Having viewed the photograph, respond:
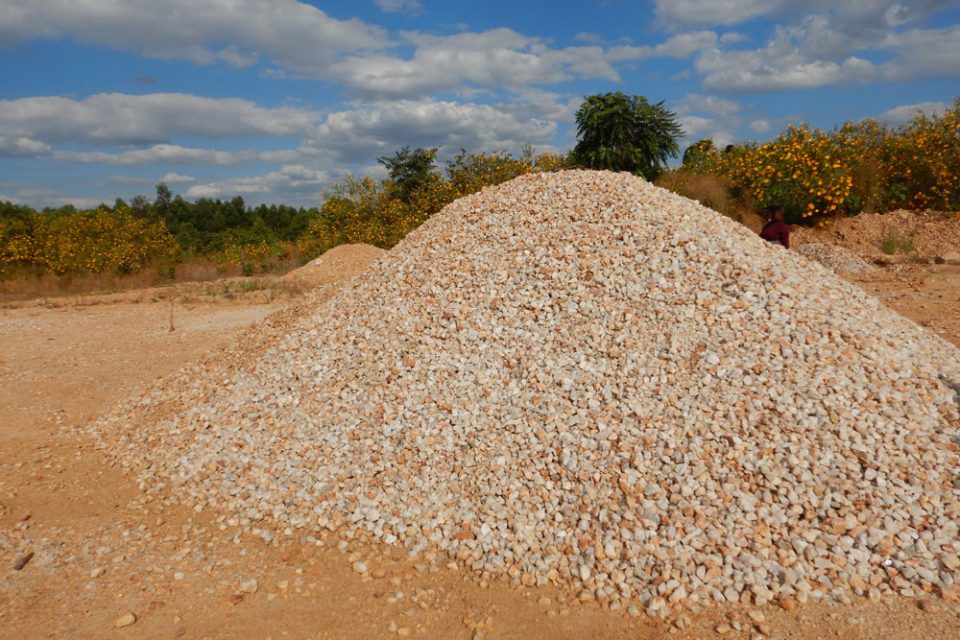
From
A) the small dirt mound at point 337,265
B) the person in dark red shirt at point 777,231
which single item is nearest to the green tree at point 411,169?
the small dirt mound at point 337,265

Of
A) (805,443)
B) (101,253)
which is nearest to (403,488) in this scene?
(805,443)

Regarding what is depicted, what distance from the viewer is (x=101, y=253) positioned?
16.6 meters

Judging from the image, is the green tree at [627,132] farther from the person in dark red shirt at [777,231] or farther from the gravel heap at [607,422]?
the gravel heap at [607,422]

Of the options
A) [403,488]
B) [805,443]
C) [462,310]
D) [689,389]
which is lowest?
[403,488]

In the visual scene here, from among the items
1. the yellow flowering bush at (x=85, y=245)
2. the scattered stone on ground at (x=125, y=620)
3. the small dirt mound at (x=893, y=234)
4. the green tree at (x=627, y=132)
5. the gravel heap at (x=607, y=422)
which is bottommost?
the scattered stone on ground at (x=125, y=620)

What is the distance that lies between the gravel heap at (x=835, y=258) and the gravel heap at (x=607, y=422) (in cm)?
669

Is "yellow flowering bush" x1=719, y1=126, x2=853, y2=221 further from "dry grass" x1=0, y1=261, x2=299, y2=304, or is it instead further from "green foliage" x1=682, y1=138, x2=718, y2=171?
"dry grass" x1=0, y1=261, x2=299, y2=304

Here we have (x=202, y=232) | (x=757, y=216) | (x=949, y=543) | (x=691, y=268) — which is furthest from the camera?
(x=202, y=232)

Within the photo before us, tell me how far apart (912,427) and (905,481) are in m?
0.50

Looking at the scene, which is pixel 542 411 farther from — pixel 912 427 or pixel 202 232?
pixel 202 232

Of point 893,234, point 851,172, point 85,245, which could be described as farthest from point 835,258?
point 85,245

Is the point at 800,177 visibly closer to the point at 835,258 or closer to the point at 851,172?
the point at 851,172

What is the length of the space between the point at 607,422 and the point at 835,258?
10242 mm

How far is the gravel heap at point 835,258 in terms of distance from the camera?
11320mm
